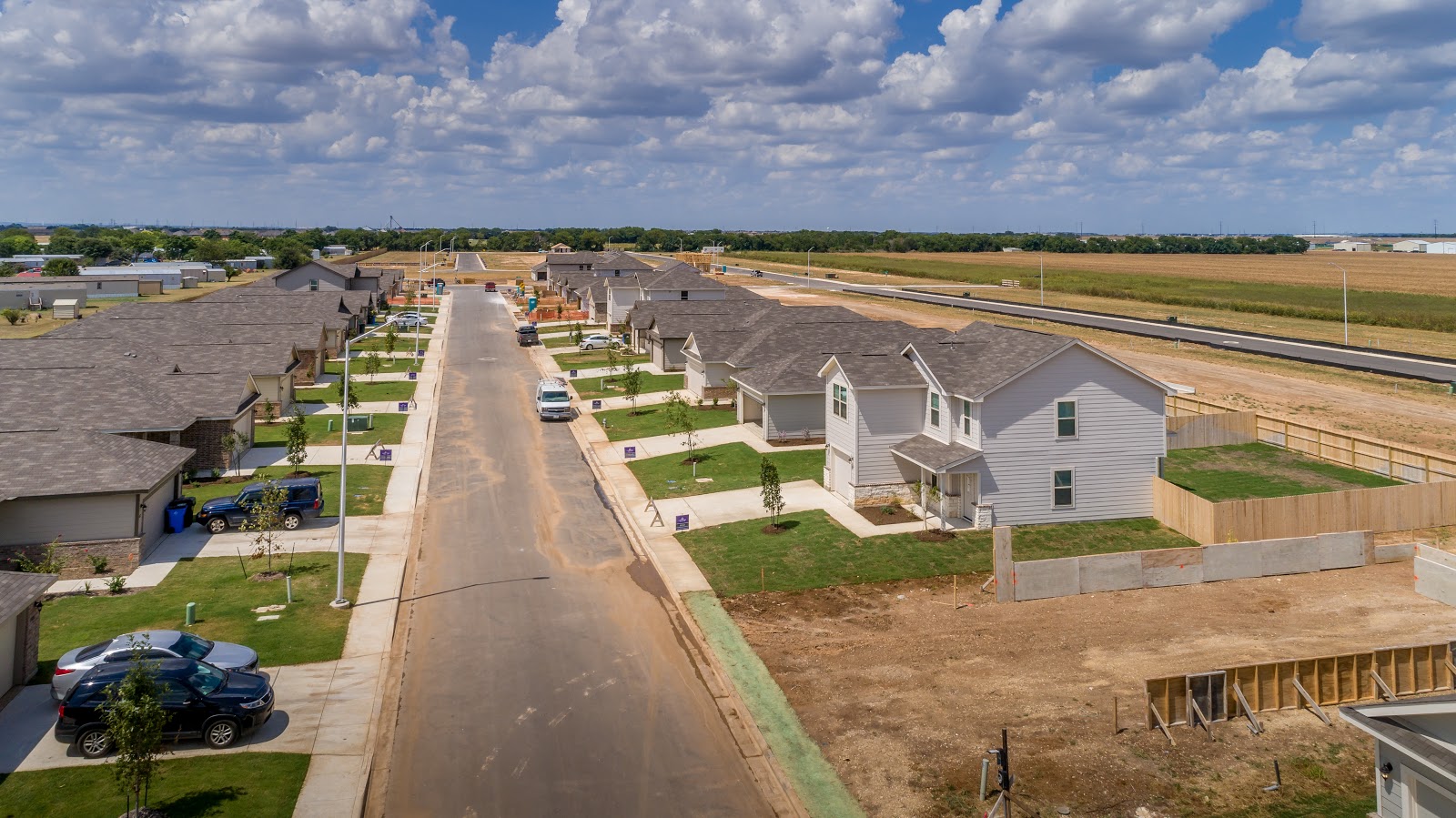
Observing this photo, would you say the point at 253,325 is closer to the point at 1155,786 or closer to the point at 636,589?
the point at 636,589

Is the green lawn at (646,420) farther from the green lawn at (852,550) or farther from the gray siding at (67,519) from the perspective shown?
the gray siding at (67,519)

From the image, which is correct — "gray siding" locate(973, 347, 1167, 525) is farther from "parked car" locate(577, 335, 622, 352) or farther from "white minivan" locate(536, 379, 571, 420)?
"parked car" locate(577, 335, 622, 352)

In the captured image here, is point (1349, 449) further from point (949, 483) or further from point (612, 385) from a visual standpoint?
point (612, 385)

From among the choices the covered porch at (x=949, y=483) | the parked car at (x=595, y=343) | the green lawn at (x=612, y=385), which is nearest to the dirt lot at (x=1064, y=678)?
the covered porch at (x=949, y=483)

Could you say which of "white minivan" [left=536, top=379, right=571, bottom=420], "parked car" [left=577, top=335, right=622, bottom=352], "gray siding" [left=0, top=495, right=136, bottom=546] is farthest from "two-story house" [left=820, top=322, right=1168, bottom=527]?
"parked car" [left=577, top=335, right=622, bottom=352]

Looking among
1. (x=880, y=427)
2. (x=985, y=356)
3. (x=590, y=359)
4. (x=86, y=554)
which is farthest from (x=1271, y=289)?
(x=86, y=554)
